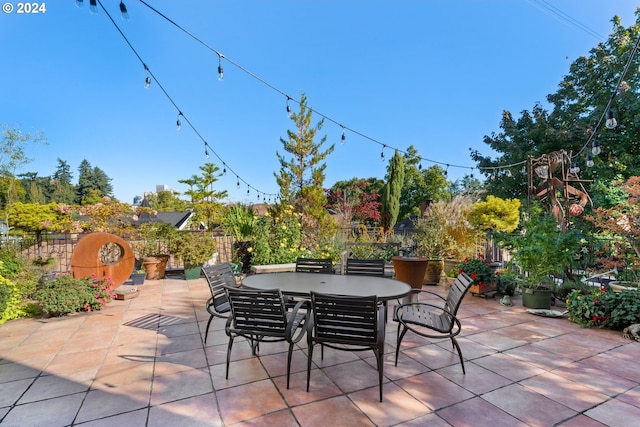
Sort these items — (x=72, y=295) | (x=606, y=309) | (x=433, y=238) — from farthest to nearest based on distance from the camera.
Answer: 1. (x=433, y=238)
2. (x=72, y=295)
3. (x=606, y=309)

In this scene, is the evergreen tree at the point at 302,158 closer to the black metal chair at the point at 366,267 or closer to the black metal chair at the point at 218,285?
the black metal chair at the point at 366,267

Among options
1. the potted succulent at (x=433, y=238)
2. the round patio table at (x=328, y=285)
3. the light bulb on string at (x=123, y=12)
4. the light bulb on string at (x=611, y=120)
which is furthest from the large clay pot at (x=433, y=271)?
the light bulb on string at (x=123, y=12)

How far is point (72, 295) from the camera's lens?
3.85 metres

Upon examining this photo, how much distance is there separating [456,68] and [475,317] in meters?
6.71

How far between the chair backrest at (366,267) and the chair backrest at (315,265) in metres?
0.26

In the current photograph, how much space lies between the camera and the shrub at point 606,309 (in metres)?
3.30

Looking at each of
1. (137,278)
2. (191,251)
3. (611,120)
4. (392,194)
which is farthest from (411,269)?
(392,194)

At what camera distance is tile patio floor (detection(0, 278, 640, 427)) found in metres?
1.82

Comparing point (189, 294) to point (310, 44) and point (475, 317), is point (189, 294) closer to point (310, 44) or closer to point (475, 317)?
point (475, 317)

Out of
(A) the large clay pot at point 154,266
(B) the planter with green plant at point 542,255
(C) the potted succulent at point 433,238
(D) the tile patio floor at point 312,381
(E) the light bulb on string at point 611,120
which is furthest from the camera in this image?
(A) the large clay pot at point 154,266

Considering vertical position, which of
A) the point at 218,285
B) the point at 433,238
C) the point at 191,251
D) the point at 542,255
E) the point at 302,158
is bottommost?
the point at 218,285

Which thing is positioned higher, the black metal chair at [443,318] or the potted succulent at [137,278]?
the black metal chair at [443,318]

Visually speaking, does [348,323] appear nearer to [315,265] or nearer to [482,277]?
[315,265]

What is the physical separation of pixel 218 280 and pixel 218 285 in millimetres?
54
